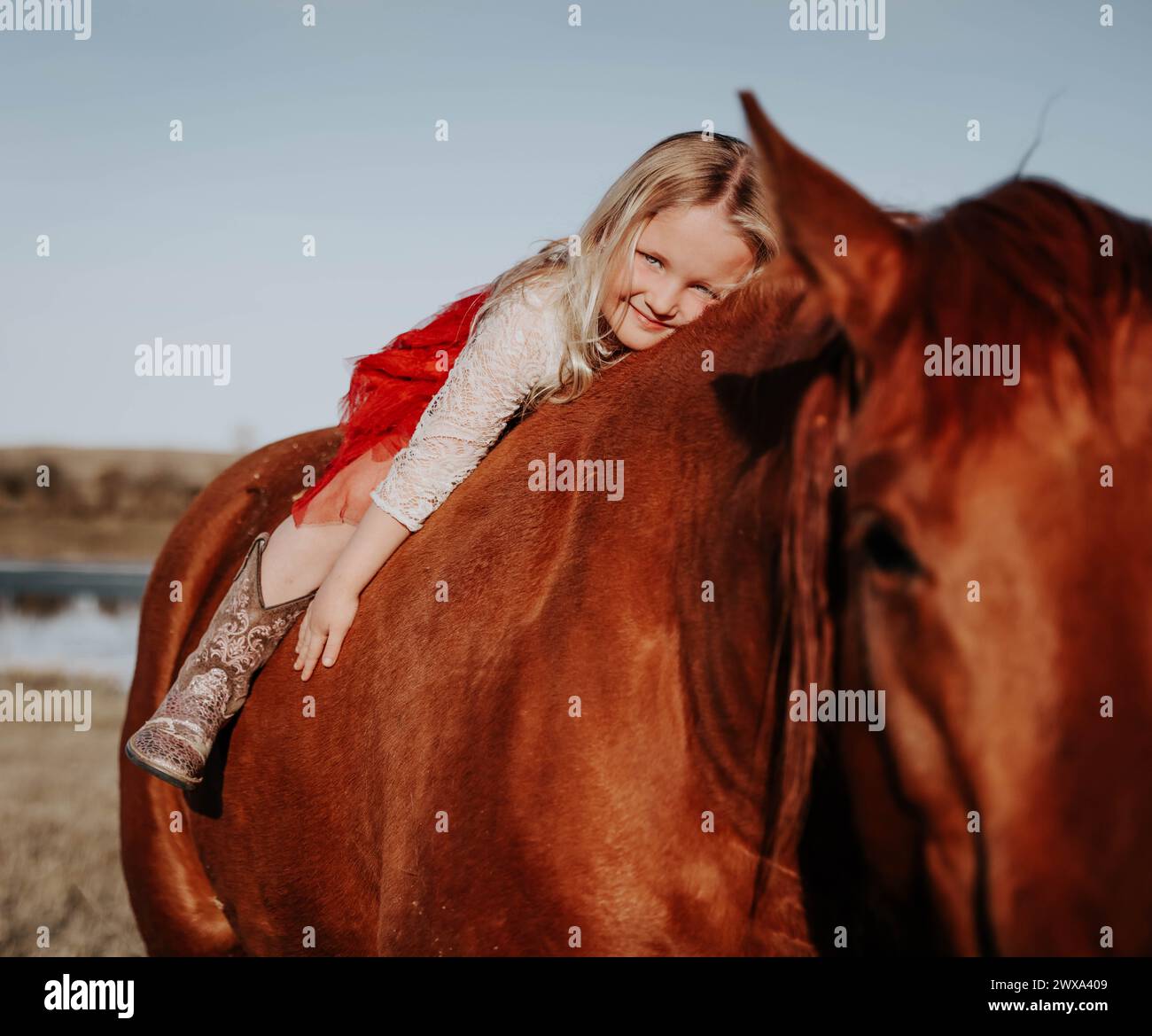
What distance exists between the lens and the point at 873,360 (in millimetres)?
1371

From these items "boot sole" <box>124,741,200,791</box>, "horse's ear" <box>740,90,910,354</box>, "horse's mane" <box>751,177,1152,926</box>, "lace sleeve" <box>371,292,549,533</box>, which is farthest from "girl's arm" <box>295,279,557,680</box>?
"horse's ear" <box>740,90,910,354</box>

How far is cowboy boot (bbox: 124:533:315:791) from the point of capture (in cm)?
284

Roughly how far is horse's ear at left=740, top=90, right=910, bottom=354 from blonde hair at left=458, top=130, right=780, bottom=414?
45.9 inches

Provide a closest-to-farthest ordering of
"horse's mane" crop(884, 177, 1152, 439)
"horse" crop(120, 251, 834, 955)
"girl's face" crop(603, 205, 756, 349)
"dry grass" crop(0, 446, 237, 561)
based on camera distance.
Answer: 1. "horse's mane" crop(884, 177, 1152, 439)
2. "horse" crop(120, 251, 834, 955)
3. "girl's face" crop(603, 205, 756, 349)
4. "dry grass" crop(0, 446, 237, 561)

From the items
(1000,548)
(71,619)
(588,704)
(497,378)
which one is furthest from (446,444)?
(71,619)

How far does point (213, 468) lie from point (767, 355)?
3607cm

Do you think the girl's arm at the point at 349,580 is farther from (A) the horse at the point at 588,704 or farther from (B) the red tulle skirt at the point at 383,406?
(B) the red tulle skirt at the point at 383,406

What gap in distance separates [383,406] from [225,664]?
86cm

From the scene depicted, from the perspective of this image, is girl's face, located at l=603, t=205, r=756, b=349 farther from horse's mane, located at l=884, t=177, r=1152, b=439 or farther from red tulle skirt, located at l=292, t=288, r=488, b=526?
horse's mane, located at l=884, t=177, r=1152, b=439

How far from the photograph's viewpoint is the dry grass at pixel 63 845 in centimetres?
471

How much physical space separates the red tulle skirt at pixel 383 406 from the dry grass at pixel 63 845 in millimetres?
2793

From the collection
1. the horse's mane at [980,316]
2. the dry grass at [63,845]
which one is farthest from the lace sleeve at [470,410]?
the dry grass at [63,845]

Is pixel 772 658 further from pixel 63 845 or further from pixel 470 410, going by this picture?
pixel 63 845
